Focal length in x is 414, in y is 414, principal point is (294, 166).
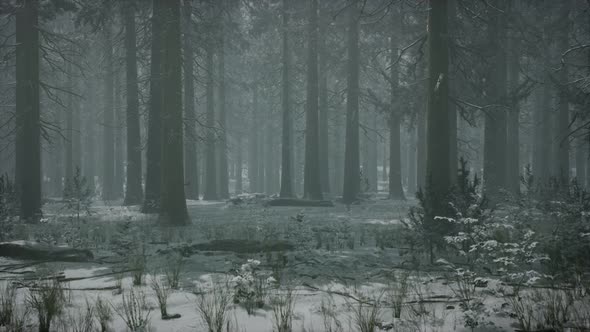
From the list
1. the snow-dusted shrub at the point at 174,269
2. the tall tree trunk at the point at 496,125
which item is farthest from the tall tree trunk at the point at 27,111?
the tall tree trunk at the point at 496,125

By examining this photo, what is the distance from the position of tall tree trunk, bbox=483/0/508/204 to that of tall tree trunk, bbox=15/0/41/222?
52.5 feet

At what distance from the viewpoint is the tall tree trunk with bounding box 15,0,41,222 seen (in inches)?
534

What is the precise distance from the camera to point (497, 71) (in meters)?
Answer: 16.8

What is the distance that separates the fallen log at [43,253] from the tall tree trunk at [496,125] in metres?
13.6

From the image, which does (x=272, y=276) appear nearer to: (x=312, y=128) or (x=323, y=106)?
(x=312, y=128)

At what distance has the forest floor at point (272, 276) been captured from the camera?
4.41m

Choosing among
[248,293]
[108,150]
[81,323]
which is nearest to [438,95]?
[248,293]

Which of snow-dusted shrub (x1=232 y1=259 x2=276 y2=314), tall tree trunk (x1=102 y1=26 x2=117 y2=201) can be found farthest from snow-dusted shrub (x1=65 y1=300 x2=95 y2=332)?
tall tree trunk (x1=102 y1=26 x2=117 y2=201)

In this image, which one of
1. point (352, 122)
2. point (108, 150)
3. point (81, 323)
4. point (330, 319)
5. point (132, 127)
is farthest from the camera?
point (108, 150)

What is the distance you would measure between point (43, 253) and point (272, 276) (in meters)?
4.71

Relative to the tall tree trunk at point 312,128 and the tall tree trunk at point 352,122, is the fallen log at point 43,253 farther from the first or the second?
the tall tree trunk at point 352,122

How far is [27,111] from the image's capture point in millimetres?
13633

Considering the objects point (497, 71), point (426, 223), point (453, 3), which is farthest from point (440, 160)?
point (497, 71)

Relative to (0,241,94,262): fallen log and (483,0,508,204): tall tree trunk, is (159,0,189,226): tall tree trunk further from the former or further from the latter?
(483,0,508,204): tall tree trunk
